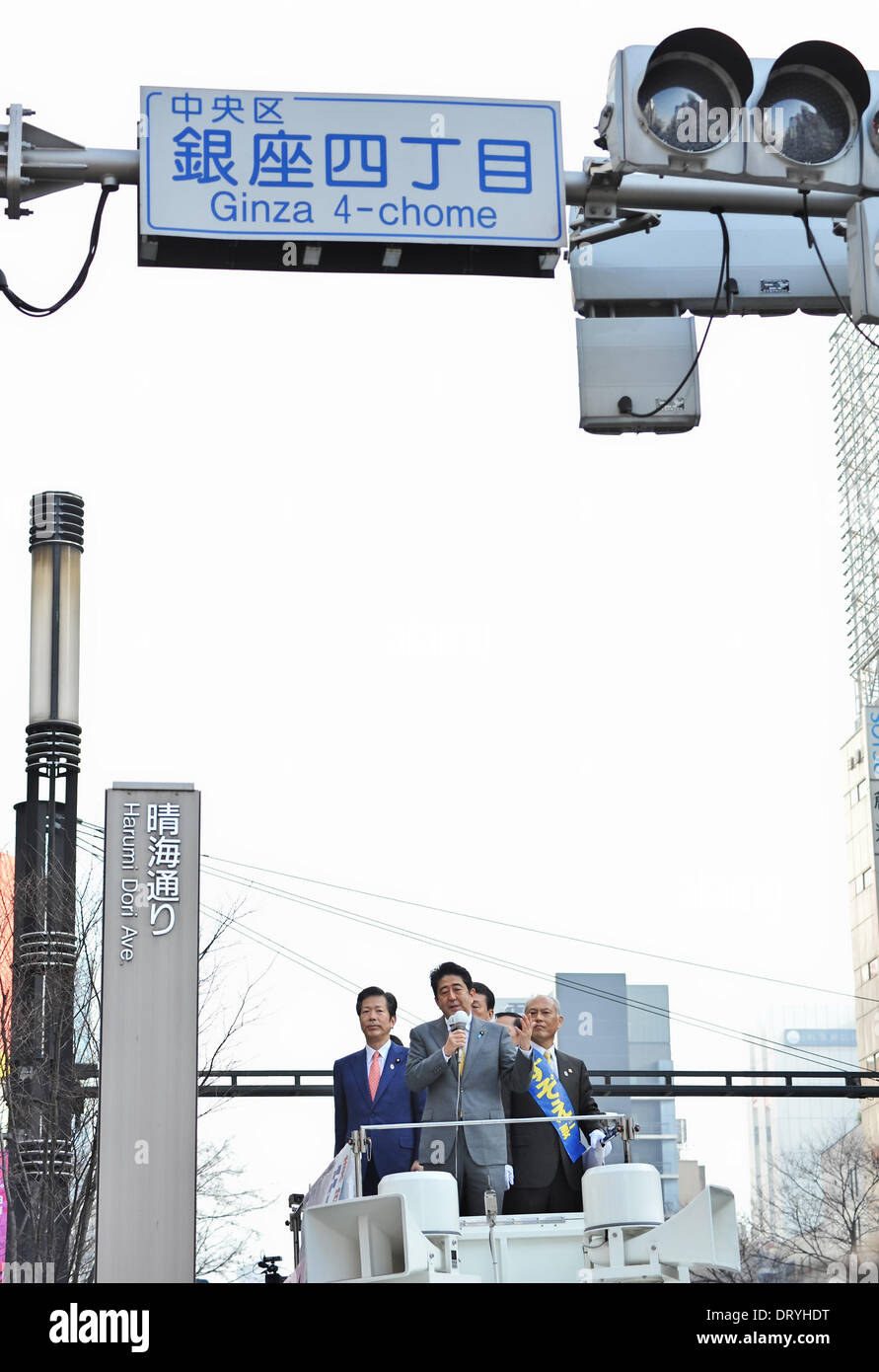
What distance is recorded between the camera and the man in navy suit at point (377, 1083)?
10.4 m

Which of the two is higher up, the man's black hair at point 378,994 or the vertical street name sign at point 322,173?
the vertical street name sign at point 322,173

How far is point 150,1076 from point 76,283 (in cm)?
592

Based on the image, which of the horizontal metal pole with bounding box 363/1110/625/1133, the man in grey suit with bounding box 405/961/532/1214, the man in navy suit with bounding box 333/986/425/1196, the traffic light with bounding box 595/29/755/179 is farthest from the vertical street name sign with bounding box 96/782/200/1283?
the traffic light with bounding box 595/29/755/179

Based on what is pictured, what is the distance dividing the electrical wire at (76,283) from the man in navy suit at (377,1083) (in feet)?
12.5

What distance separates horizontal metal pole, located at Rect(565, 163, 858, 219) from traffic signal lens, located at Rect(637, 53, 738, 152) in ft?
1.15

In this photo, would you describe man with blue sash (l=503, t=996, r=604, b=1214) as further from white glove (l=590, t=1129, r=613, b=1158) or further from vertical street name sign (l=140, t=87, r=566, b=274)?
vertical street name sign (l=140, t=87, r=566, b=274)

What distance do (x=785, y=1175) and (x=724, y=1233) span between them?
5187 centimetres

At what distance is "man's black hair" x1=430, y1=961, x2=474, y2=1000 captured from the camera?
10.1 meters

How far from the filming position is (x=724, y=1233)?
29.3 ft

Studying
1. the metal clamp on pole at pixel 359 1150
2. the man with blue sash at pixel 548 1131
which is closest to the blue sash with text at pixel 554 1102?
the man with blue sash at pixel 548 1131

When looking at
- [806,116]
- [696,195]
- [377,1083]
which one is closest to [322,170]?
[696,195]

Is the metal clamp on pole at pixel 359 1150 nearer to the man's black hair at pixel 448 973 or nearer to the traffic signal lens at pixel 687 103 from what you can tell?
the man's black hair at pixel 448 973
